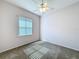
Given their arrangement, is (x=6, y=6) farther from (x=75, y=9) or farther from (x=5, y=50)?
(x=75, y=9)

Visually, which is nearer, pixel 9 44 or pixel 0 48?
pixel 0 48

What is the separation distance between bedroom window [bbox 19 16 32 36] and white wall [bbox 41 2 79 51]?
1.56m

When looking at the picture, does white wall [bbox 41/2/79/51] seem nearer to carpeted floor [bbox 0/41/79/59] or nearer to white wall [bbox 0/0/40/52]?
carpeted floor [bbox 0/41/79/59]

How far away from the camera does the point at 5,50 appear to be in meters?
2.77

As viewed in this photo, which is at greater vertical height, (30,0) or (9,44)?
(30,0)

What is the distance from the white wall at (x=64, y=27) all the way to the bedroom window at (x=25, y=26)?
1.56 meters

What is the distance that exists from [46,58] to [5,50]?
2.15 metres

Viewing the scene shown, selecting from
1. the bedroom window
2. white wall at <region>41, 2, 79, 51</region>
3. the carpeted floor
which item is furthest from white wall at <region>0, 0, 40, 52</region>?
white wall at <region>41, 2, 79, 51</region>

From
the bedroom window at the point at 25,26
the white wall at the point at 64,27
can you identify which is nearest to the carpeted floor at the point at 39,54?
the white wall at the point at 64,27

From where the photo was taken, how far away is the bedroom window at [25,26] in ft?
11.9

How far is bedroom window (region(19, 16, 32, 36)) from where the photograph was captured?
3.62 meters

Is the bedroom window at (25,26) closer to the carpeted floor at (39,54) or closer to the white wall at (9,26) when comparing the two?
the white wall at (9,26)

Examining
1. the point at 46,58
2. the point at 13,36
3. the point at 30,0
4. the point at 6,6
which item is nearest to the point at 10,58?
the point at 13,36

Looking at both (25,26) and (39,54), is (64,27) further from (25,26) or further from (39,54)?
(25,26)
